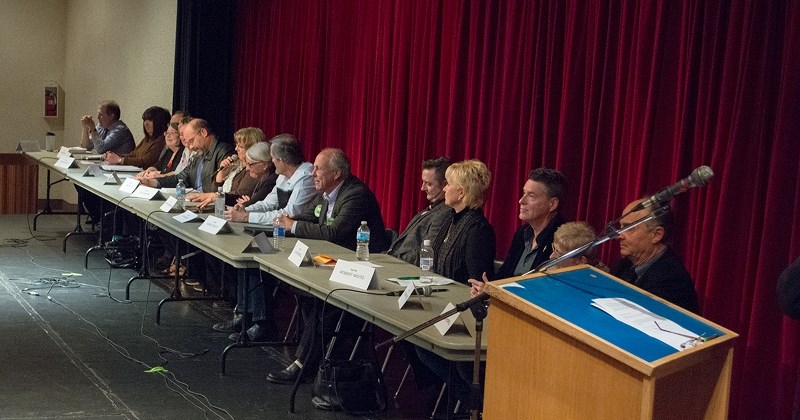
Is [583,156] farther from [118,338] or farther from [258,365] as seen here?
[118,338]

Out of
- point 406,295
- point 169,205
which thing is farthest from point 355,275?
point 169,205

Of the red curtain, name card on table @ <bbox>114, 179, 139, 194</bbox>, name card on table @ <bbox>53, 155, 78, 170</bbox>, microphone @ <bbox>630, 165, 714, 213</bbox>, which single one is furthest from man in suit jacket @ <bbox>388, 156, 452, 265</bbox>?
name card on table @ <bbox>53, 155, 78, 170</bbox>

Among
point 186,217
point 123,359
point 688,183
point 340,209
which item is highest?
point 688,183

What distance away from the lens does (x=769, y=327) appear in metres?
4.14

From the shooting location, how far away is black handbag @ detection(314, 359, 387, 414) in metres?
4.81

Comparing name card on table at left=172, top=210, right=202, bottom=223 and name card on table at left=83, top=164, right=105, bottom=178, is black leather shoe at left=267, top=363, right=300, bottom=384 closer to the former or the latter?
name card on table at left=172, top=210, right=202, bottom=223

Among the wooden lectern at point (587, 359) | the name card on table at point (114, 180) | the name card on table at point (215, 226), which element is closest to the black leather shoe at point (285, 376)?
the name card on table at point (215, 226)

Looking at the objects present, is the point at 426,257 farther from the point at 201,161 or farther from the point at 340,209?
the point at 201,161

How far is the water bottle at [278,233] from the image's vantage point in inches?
222

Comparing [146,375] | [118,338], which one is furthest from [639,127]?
[118,338]

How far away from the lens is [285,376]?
5.31 m

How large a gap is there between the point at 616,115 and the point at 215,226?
8.04 ft

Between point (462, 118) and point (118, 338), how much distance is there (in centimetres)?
247

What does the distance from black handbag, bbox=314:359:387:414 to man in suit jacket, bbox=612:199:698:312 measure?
1369mm
